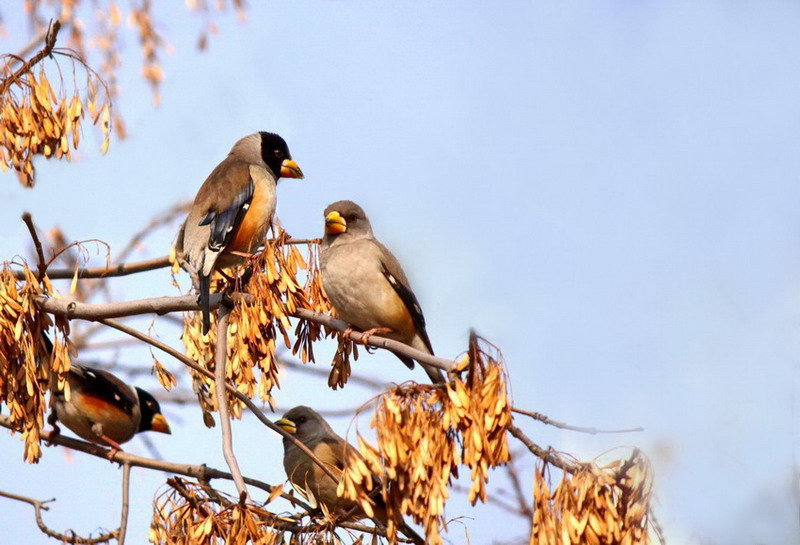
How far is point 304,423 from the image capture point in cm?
820

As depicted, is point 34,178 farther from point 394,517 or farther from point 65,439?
point 394,517

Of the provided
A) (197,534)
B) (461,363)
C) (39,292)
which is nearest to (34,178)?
(39,292)

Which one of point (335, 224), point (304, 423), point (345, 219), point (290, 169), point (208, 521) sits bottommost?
point (208, 521)

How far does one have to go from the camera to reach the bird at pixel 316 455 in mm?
6867

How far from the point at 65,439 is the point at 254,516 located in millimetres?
3024

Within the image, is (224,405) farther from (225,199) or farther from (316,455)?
(225,199)

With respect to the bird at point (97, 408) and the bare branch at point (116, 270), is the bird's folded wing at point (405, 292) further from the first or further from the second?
the bird at point (97, 408)

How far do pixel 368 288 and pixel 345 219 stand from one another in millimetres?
876

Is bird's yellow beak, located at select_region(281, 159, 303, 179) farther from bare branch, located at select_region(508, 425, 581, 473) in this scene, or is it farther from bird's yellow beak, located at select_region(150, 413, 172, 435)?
bare branch, located at select_region(508, 425, 581, 473)

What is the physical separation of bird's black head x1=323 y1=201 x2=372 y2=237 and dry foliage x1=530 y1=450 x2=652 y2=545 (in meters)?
2.86

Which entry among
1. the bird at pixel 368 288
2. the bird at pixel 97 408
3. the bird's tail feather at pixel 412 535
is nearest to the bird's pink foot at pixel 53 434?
the bird at pixel 97 408

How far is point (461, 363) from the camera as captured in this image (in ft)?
14.2

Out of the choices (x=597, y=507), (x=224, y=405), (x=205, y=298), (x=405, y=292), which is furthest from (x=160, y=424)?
(x=597, y=507)

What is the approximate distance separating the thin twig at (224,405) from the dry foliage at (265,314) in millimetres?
81
